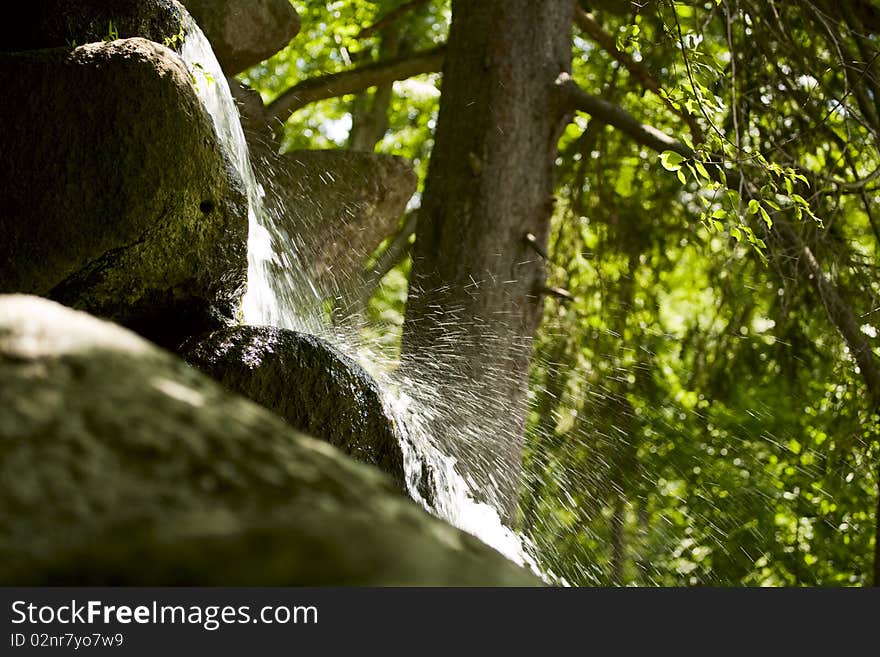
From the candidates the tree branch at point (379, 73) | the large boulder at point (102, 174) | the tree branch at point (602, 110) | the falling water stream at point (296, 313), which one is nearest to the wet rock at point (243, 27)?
the tree branch at point (379, 73)

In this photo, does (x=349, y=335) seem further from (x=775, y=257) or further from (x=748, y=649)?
(x=748, y=649)

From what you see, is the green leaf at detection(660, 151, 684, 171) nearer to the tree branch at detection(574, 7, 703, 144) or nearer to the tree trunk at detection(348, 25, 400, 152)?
the tree branch at detection(574, 7, 703, 144)

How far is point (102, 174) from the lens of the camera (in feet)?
11.4

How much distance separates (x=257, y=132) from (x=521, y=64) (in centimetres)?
203

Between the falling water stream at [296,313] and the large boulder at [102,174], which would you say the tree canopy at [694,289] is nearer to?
the falling water stream at [296,313]

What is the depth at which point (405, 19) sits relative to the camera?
12.8m

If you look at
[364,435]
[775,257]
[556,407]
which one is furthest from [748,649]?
[556,407]

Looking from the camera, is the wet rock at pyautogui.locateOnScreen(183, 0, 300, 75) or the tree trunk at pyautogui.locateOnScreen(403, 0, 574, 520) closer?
the tree trunk at pyautogui.locateOnScreen(403, 0, 574, 520)

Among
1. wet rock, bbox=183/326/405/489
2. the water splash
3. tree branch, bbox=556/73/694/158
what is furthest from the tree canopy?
wet rock, bbox=183/326/405/489

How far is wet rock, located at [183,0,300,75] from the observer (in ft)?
22.5

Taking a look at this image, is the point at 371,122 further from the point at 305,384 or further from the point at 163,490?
the point at 163,490

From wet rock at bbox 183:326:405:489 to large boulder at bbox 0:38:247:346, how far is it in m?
0.23

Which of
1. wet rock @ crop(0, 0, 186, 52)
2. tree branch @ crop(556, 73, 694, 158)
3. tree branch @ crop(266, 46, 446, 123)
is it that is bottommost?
wet rock @ crop(0, 0, 186, 52)

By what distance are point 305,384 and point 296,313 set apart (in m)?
2.55
